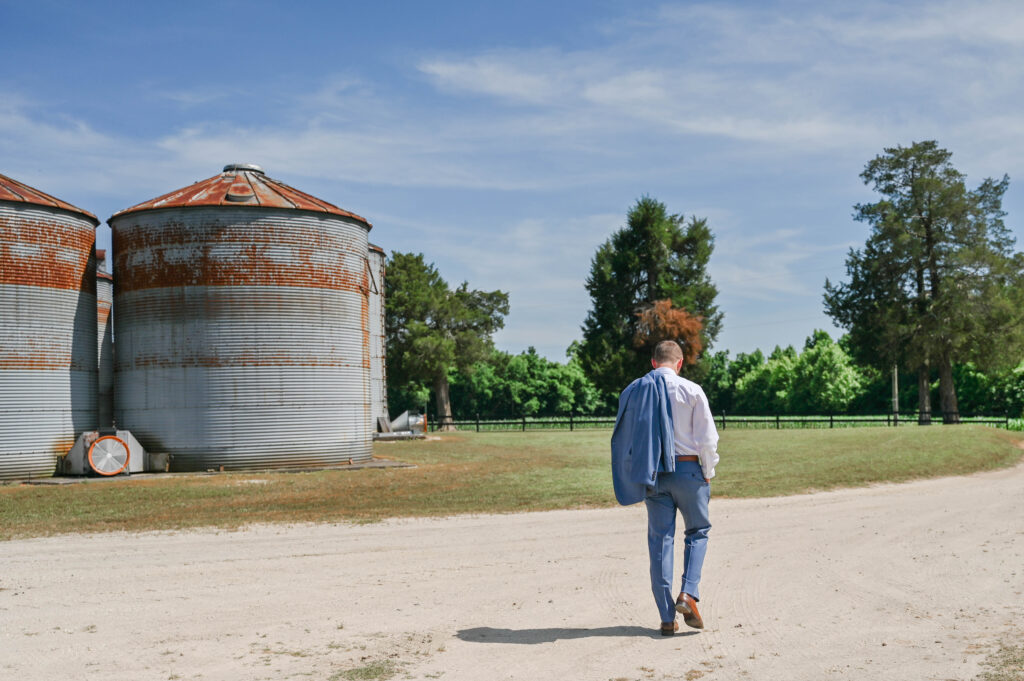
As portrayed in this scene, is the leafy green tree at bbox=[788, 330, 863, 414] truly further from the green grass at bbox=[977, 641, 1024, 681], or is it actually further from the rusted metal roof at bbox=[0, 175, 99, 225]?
the green grass at bbox=[977, 641, 1024, 681]

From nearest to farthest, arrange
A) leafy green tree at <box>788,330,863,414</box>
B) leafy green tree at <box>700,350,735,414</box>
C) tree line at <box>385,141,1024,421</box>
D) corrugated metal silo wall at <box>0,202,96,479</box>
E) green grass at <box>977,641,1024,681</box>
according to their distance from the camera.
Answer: green grass at <box>977,641,1024,681</box> < corrugated metal silo wall at <box>0,202,96,479</box> < tree line at <box>385,141,1024,421</box> < leafy green tree at <box>788,330,863,414</box> < leafy green tree at <box>700,350,735,414</box>

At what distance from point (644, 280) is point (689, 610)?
5414cm

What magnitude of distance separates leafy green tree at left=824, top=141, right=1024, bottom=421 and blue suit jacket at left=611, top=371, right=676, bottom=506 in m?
42.5

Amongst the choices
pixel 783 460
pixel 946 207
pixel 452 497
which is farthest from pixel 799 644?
pixel 946 207

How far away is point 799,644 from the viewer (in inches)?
254

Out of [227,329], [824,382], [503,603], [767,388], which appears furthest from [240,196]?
[767,388]

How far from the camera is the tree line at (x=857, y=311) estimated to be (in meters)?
45.1

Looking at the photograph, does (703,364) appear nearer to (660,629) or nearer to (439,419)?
(439,419)

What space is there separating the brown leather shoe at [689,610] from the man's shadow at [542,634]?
102 mm

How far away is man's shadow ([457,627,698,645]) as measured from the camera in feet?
22.0

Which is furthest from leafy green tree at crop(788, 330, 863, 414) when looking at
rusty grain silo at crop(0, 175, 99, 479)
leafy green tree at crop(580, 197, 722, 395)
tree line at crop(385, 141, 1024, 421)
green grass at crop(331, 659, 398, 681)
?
green grass at crop(331, 659, 398, 681)

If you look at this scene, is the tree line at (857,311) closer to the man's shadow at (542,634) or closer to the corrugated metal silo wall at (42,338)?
the corrugated metal silo wall at (42,338)

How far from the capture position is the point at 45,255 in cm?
2325

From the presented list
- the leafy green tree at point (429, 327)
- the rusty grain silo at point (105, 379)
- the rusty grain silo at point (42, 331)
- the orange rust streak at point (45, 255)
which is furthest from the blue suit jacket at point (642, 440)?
the leafy green tree at point (429, 327)
